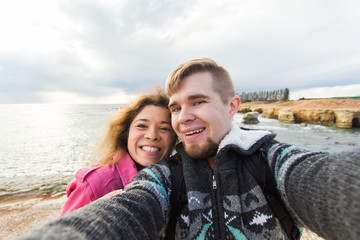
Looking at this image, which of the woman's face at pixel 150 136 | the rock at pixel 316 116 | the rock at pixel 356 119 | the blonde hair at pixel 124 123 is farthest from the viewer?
the rock at pixel 316 116

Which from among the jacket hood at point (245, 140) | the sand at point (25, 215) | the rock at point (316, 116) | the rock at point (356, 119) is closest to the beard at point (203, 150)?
the jacket hood at point (245, 140)

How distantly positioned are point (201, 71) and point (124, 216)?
1.74m

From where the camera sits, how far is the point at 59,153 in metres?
11.1

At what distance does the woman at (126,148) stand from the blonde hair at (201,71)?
0.57 meters

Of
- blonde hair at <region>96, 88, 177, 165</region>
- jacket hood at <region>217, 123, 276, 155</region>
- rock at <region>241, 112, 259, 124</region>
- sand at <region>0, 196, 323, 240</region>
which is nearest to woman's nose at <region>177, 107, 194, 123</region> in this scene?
jacket hood at <region>217, 123, 276, 155</region>

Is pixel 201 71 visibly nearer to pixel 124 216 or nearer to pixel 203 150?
pixel 203 150

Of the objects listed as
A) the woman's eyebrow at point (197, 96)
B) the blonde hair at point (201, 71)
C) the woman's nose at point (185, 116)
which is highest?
the blonde hair at point (201, 71)

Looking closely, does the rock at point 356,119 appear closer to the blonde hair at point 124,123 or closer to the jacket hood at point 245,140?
the jacket hood at point 245,140

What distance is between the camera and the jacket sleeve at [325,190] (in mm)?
686

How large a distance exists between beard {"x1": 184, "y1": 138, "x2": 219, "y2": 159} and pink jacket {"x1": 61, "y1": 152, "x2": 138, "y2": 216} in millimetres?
854

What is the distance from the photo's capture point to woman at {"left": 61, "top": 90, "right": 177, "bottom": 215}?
5.60 ft

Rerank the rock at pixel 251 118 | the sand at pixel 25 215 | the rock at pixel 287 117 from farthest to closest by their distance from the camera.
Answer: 1. the rock at pixel 287 117
2. the rock at pixel 251 118
3. the sand at pixel 25 215

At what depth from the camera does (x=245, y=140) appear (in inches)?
64.5

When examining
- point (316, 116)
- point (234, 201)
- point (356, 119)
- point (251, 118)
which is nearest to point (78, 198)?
point (234, 201)
